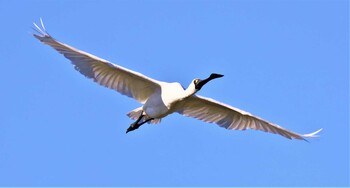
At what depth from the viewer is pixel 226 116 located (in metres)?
33.8

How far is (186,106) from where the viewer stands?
33.3 m

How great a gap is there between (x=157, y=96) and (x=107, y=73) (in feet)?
4.14

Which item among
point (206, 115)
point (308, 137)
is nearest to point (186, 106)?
point (206, 115)

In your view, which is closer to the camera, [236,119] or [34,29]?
[34,29]

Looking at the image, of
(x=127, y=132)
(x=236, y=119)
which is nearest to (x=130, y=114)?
(x=127, y=132)

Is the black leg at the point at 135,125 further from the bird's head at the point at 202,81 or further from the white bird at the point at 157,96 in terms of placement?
the bird's head at the point at 202,81

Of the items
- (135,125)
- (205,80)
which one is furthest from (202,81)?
(135,125)

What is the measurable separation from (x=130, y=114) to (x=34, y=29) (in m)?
3.68

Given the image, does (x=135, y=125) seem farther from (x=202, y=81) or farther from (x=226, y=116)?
(x=202, y=81)

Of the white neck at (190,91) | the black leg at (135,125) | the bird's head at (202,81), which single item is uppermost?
the bird's head at (202,81)

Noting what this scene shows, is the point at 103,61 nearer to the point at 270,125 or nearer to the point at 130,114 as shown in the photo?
the point at 130,114

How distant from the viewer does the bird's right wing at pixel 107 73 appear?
31612 mm

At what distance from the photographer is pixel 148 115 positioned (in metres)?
32.8

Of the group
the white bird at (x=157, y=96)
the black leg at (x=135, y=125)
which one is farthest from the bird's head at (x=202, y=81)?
the black leg at (x=135, y=125)
